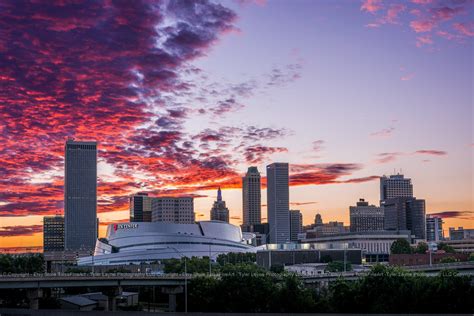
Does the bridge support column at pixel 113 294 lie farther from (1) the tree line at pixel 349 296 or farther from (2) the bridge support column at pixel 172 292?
(1) the tree line at pixel 349 296

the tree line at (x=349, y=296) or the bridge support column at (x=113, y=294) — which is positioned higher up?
the tree line at (x=349, y=296)

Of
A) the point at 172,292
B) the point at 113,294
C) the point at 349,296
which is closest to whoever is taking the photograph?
the point at 349,296

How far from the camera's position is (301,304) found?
11731cm

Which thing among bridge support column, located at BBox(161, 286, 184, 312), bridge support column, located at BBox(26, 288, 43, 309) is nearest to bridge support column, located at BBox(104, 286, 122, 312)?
bridge support column, located at BBox(161, 286, 184, 312)

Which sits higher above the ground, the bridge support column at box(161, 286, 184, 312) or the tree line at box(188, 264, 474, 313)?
the tree line at box(188, 264, 474, 313)

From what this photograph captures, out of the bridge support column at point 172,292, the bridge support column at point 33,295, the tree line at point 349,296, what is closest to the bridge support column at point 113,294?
the bridge support column at point 172,292

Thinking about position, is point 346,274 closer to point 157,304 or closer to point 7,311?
point 157,304

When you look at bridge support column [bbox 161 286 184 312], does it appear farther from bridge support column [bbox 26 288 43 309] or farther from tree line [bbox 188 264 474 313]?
bridge support column [bbox 26 288 43 309]

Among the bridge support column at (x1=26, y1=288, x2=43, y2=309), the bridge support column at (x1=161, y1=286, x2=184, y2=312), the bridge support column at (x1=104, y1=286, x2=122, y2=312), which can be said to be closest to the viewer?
the bridge support column at (x1=26, y1=288, x2=43, y2=309)

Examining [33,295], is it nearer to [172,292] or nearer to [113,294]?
[113,294]

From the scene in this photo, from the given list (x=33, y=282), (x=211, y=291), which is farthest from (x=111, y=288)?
(x=211, y=291)

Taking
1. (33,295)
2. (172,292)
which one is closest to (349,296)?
(172,292)

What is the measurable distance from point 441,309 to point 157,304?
77.1m

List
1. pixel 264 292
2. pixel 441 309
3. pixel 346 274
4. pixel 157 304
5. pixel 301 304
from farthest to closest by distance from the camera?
pixel 346 274, pixel 157 304, pixel 264 292, pixel 301 304, pixel 441 309
